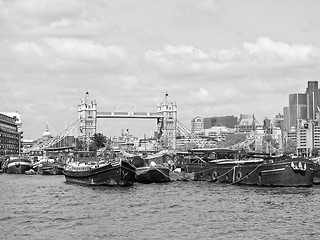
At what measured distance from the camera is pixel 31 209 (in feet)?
186

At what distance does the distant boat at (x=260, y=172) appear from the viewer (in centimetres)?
7544

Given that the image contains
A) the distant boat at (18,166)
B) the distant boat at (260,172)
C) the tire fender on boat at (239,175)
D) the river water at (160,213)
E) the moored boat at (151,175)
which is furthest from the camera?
the distant boat at (18,166)

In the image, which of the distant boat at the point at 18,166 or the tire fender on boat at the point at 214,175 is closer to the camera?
the tire fender on boat at the point at 214,175

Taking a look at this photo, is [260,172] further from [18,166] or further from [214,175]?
[18,166]

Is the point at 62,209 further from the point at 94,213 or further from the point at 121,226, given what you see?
the point at 121,226

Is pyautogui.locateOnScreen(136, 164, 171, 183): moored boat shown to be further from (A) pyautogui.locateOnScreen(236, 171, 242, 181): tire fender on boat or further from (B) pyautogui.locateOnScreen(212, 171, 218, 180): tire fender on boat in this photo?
(A) pyautogui.locateOnScreen(236, 171, 242, 181): tire fender on boat

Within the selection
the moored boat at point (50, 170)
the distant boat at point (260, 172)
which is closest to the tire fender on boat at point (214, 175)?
the distant boat at point (260, 172)

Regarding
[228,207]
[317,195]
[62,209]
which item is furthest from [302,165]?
[62,209]

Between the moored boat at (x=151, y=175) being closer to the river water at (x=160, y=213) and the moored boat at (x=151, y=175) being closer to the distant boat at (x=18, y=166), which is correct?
the river water at (x=160, y=213)

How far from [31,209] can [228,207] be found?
1647 centimetres

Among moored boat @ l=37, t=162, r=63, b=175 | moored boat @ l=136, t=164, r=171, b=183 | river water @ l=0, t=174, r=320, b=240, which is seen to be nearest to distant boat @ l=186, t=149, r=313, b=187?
river water @ l=0, t=174, r=320, b=240

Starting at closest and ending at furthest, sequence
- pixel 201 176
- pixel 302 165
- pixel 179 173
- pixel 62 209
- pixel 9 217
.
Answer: pixel 9 217, pixel 62 209, pixel 302 165, pixel 201 176, pixel 179 173

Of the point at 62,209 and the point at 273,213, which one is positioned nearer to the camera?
the point at 273,213

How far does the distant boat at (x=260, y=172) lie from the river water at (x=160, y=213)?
2555 millimetres
